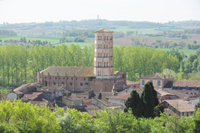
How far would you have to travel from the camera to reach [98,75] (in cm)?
10025

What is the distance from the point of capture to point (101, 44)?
10038 centimetres

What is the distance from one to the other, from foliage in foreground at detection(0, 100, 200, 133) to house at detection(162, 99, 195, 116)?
18.2 metres

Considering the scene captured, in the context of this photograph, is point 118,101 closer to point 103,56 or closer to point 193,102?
point 193,102

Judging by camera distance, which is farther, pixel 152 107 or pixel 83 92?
pixel 83 92

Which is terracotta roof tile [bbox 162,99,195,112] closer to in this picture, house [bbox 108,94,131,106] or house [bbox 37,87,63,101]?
house [bbox 108,94,131,106]

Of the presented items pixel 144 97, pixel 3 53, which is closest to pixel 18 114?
pixel 144 97

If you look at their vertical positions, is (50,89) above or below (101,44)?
below

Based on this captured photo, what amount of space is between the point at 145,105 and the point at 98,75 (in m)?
34.8

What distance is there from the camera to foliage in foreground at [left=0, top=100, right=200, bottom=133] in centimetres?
5578

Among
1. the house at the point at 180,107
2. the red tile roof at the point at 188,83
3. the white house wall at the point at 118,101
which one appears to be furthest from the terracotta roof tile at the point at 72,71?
the house at the point at 180,107

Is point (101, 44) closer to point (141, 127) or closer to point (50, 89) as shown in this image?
point (50, 89)

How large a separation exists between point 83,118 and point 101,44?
41704 millimetres

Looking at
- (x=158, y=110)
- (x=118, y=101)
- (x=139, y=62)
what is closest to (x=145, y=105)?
(x=158, y=110)

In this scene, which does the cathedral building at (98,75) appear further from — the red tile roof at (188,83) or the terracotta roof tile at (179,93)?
the red tile roof at (188,83)
